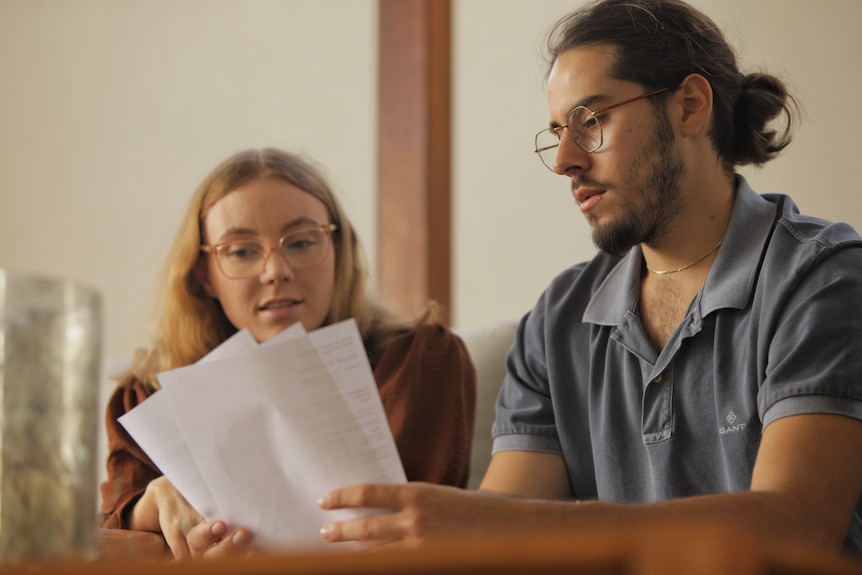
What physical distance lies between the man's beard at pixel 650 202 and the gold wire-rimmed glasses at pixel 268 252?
53 centimetres

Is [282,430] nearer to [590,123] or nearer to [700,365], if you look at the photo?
[700,365]

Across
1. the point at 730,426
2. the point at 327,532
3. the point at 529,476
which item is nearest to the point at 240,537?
the point at 327,532

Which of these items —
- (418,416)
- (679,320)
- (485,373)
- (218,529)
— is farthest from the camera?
(485,373)

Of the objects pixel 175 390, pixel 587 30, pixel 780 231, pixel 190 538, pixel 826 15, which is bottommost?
pixel 190 538

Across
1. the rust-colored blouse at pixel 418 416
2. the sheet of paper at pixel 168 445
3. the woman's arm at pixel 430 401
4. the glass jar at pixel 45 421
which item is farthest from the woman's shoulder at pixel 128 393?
the glass jar at pixel 45 421

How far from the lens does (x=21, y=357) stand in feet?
2.05

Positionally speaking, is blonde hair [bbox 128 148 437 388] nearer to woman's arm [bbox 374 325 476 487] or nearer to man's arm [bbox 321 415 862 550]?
woman's arm [bbox 374 325 476 487]

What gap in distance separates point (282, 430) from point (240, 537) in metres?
0.13

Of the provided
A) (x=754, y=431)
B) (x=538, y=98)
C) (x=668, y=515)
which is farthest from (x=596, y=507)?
(x=538, y=98)

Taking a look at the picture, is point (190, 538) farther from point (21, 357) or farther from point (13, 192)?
point (13, 192)

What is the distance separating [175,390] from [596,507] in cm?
51

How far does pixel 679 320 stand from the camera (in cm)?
145

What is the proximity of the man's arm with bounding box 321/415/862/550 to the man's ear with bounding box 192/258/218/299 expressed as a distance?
94 cm

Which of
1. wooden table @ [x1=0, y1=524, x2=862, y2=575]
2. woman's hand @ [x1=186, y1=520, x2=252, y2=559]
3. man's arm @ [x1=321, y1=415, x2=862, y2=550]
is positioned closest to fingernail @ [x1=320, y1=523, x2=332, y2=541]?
man's arm @ [x1=321, y1=415, x2=862, y2=550]
